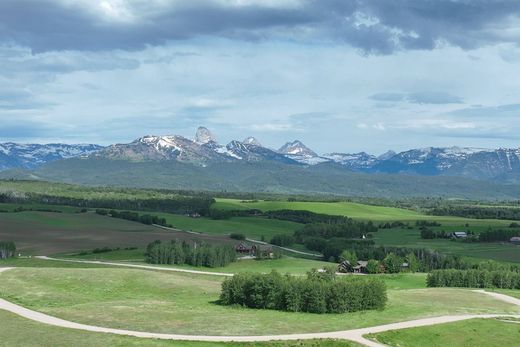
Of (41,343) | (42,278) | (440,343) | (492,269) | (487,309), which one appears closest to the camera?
(41,343)

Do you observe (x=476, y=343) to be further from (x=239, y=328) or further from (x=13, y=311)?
(x=13, y=311)

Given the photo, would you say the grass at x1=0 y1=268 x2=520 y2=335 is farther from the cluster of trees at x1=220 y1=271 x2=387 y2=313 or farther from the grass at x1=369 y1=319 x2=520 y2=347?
the grass at x1=369 y1=319 x2=520 y2=347

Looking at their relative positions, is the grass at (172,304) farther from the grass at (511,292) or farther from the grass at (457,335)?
the grass at (511,292)

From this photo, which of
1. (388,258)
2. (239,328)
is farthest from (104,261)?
(239,328)

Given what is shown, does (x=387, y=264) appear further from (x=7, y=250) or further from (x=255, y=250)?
(x=7, y=250)

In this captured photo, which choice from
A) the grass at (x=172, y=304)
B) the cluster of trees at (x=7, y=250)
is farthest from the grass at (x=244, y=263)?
the grass at (x=172, y=304)

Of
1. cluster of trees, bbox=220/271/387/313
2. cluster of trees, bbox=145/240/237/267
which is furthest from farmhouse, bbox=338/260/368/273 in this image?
cluster of trees, bbox=220/271/387/313
